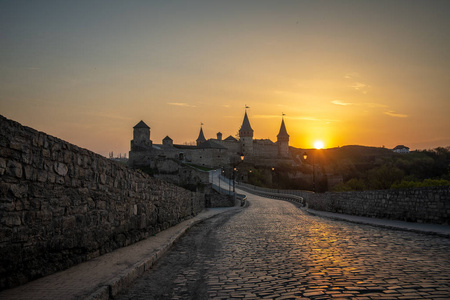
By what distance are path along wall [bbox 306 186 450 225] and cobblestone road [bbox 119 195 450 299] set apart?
2.64 metres

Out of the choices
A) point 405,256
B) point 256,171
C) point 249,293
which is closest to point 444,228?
point 405,256

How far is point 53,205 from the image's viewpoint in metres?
5.67

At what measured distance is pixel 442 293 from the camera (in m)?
4.49

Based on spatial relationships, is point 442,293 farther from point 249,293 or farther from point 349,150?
point 349,150

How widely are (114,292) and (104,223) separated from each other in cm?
286

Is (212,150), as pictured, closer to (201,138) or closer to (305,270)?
(201,138)

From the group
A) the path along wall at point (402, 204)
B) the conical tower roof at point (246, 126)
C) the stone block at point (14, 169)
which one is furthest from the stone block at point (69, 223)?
the conical tower roof at point (246, 126)

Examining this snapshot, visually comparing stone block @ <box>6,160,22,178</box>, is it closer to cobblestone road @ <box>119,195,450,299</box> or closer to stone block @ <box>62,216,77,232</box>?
stone block @ <box>62,216,77,232</box>

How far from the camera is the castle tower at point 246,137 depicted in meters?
130

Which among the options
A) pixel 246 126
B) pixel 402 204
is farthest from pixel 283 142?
pixel 402 204

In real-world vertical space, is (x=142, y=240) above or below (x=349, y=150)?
below

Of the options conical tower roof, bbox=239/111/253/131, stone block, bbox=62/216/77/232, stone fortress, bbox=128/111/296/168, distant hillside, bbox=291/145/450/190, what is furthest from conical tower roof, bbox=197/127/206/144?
stone block, bbox=62/216/77/232

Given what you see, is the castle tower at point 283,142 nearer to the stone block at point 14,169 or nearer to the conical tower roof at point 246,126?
the conical tower roof at point 246,126

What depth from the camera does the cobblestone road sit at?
4.84m
